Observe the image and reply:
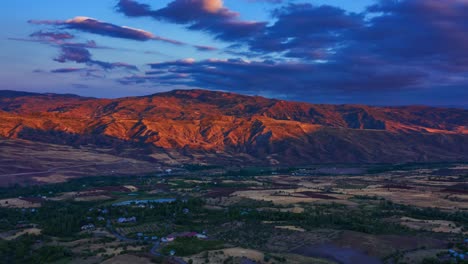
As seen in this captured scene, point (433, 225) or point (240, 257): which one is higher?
point (433, 225)

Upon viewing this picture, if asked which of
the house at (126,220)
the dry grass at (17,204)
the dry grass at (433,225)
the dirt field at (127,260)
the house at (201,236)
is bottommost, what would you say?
the dry grass at (17,204)

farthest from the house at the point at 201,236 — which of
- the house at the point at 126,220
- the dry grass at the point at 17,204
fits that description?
the dry grass at the point at 17,204

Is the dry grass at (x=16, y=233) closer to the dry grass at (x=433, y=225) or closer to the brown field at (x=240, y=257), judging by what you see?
the brown field at (x=240, y=257)

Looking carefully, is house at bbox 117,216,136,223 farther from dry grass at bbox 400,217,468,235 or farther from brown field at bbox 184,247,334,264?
dry grass at bbox 400,217,468,235


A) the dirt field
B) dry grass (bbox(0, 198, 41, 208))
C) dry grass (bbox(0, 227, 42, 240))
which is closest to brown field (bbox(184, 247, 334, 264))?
the dirt field

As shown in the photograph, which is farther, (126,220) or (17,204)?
(17,204)

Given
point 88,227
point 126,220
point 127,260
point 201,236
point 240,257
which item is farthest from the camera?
point 126,220

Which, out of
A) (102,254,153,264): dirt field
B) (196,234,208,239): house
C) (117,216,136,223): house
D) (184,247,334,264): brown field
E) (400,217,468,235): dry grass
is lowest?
(117,216,136,223): house

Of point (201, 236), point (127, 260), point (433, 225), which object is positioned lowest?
point (201, 236)

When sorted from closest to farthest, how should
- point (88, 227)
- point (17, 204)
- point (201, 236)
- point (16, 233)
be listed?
point (201, 236) < point (16, 233) < point (88, 227) < point (17, 204)

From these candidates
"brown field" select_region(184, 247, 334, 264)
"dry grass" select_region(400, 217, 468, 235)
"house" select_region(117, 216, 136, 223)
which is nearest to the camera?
"brown field" select_region(184, 247, 334, 264)

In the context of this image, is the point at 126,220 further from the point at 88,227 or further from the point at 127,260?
the point at 127,260

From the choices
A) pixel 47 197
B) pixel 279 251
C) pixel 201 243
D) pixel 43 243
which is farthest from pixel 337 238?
pixel 47 197

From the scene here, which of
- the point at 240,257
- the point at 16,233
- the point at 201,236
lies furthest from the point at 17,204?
the point at 240,257
